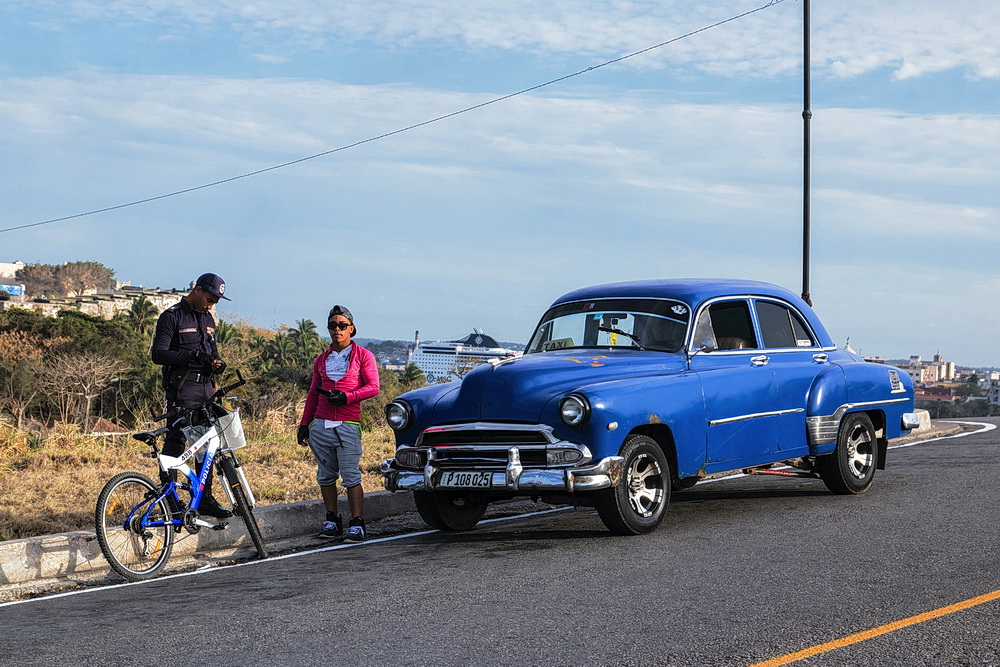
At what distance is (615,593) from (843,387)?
15.8 ft

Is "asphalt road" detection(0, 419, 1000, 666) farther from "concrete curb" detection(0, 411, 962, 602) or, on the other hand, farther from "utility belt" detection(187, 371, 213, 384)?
"utility belt" detection(187, 371, 213, 384)

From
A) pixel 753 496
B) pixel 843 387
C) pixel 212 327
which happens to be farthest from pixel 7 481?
pixel 843 387

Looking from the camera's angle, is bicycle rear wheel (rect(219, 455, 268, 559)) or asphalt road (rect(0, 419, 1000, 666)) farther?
bicycle rear wheel (rect(219, 455, 268, 559))

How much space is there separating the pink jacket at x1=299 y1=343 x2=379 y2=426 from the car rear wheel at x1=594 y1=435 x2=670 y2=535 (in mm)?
2080

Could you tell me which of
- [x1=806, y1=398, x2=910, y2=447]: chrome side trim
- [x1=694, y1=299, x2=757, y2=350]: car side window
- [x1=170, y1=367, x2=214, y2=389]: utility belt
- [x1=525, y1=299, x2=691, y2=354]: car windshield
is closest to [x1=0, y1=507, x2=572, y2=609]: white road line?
[x1=170, y1=367, x2=214, y2=389]: utility belt

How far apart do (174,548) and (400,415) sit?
78.8 inches

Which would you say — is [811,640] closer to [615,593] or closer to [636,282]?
[615,593]

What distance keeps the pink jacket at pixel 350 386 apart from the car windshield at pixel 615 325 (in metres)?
1.62

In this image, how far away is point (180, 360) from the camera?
8508mm

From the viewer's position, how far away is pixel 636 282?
10.2 meters

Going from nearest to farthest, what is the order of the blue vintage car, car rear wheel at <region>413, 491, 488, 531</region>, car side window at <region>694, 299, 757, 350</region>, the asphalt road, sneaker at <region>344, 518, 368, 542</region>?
the asphalt road, the blue vintage car, sneaker at <region>344, 518, 368, 542</region>, car rear wheel at <region>413, 491, 488, 531</region>, car side window at <region>694, 299, 757, 350</region>

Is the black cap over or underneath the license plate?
over

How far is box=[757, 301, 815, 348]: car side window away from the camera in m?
10.1

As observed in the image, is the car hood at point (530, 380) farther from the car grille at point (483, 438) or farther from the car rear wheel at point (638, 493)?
the car rear wheel at point (638, 493)
